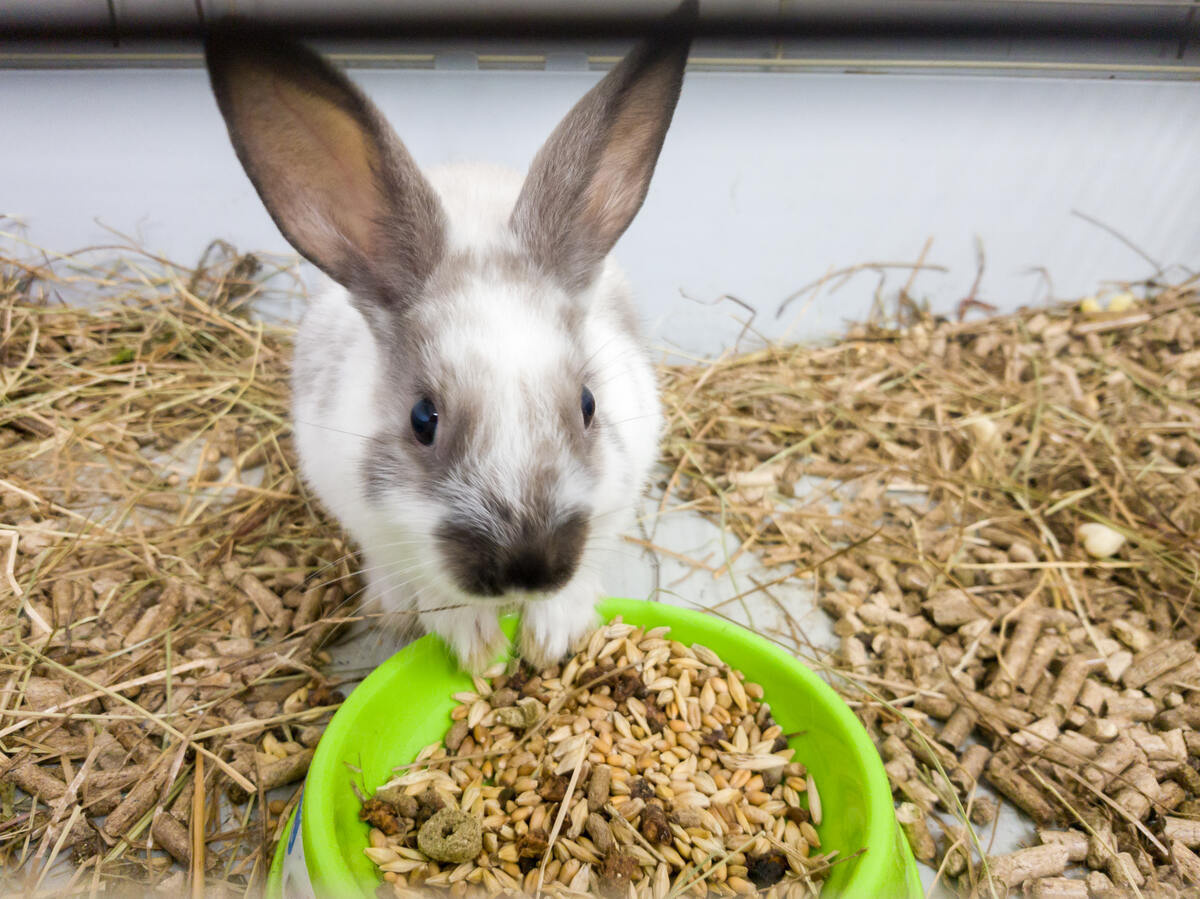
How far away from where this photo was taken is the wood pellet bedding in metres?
1.48

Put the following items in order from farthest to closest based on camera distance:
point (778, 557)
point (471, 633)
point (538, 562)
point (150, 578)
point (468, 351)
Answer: point (778, 557), point (150, 578), point (471, 633), point (468, 351), point (538, 562)

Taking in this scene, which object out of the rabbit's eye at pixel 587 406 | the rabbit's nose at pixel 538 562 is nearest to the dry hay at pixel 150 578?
the rabbit's nose at pixel 538 562

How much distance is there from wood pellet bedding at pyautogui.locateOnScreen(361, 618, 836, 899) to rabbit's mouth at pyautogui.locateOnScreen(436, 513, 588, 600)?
521 mm

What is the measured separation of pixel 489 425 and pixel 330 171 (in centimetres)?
56

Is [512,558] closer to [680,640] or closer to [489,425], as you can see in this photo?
[489,425]

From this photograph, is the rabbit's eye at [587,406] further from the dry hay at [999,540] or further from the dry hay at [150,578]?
the dry hay at [999,540]

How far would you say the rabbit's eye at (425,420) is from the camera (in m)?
1.44

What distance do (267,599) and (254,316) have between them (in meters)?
1.40

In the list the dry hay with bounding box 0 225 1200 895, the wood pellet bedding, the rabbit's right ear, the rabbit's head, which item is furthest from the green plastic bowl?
the rabbit's right ear

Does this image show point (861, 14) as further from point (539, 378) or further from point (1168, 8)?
point (539, 378)

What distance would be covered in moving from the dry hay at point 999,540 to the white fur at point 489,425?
2.09 feet

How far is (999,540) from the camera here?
231cm

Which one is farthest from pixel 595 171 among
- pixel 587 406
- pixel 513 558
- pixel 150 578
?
pixel 150 578

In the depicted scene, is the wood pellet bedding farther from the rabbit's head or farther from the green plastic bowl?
the rabbit's head
